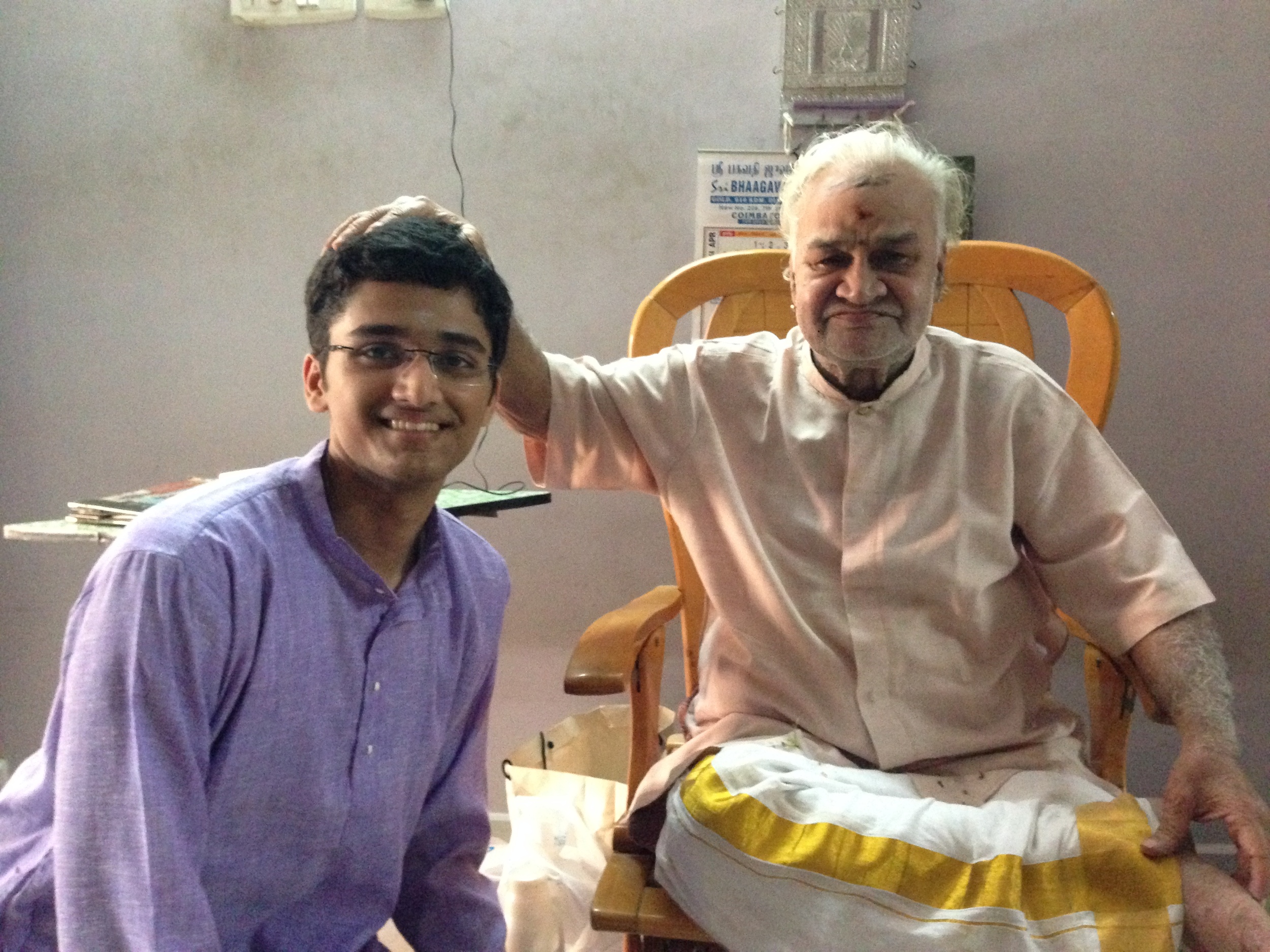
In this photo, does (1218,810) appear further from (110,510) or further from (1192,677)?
(110,510)

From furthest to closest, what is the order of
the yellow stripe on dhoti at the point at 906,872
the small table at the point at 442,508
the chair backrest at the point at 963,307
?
the chair backrest at the point at 963,307, the small table at the point at 442,508, the yellow stripe on dhoti at the point at 906,872

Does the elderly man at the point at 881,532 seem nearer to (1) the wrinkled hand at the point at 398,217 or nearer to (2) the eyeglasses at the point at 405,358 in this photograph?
(1) the wrinkled hand at the point at 398,217

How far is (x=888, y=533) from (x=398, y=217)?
80 centimetres

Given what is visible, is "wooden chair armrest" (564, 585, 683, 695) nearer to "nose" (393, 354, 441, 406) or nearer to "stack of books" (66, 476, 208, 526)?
"nose" (393, 354, 441, 406)

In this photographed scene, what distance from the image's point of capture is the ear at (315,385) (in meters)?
1.00

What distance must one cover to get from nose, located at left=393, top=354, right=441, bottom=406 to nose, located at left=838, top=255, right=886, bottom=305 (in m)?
0.62

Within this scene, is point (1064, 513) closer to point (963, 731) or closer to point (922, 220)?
point (963, 731)

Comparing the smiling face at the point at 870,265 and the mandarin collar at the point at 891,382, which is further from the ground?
the smiling face at the point at 870,265

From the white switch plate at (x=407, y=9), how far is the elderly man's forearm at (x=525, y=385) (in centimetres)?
118

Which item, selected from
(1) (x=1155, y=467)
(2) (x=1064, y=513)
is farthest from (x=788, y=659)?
(1) (x=1155, y=467)

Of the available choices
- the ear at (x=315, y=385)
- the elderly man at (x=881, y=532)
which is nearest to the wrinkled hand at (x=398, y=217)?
the elderly man at (x=881, y=532)

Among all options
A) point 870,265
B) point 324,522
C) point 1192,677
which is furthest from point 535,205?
point 1192,677

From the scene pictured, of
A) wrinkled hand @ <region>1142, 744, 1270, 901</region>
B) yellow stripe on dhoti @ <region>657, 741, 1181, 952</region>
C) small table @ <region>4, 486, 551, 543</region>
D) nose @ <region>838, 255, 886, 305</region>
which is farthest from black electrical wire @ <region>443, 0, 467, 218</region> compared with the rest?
wrinkled hand @ <region>1142, 744, 1270, 901</region>

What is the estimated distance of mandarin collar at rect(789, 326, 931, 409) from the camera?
4.48 feet
